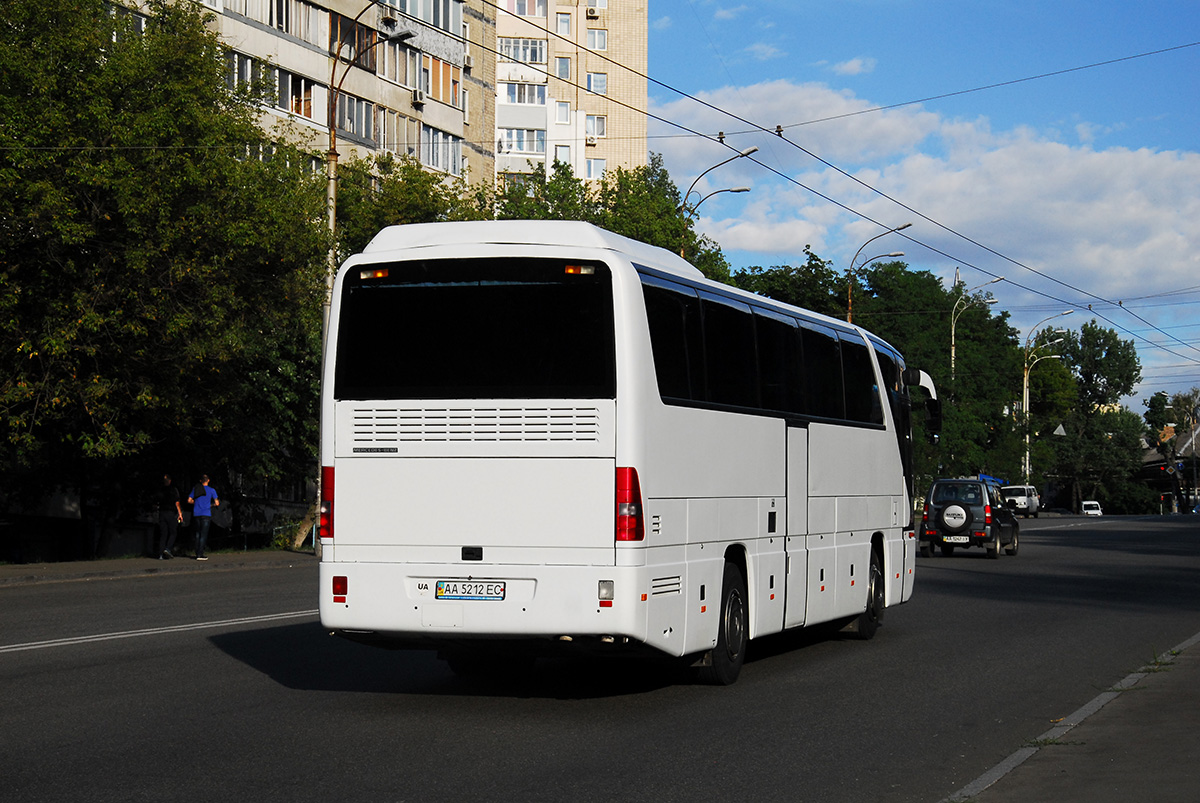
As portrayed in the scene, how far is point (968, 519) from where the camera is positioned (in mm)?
35062

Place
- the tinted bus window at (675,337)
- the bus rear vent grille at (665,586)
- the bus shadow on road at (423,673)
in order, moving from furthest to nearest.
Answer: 1. the bus shadow on road at (423,673)
2. the tinted bus window at (675,337)
3. the bus rear vent grille at (665,586)

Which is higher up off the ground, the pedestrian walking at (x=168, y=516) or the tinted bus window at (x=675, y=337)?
the tinted bus window at (x=675, y=337)

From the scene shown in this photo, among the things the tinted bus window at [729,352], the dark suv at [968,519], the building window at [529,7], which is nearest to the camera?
the tinted bus window at [729,352]

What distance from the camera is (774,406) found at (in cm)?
1314

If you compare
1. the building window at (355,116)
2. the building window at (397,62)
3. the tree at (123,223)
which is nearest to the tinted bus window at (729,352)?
the tree at (123,223)

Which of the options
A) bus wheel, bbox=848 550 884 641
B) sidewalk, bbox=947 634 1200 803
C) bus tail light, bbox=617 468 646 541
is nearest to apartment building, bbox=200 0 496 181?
bus wheel, bbox=848 550 884 641

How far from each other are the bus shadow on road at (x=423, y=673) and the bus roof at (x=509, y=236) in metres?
2.87

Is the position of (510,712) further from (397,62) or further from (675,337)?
(397,62)

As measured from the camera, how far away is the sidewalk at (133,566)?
82.1ft

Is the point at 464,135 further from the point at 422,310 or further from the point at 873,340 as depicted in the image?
the point at 422,310

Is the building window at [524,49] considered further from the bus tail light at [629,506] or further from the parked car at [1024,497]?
the bus tail light at [629,506]

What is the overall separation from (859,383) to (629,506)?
624 centimetres

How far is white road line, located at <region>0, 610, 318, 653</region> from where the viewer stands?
45.8 ft


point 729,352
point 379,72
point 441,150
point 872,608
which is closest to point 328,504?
point 729,352
